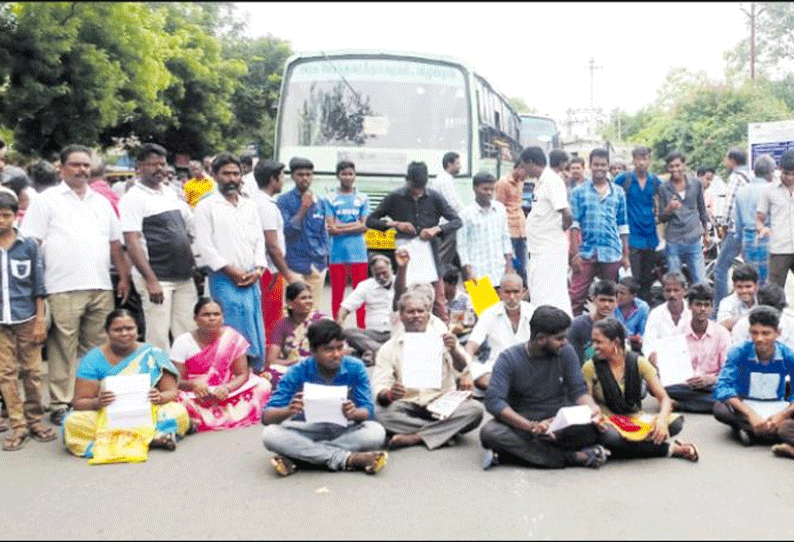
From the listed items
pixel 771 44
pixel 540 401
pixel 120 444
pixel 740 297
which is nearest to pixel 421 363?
pixel 540 401

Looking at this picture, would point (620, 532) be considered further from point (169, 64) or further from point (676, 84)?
point (169, 64)

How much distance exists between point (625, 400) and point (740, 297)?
2114 millimetres

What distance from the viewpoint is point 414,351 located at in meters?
5.77

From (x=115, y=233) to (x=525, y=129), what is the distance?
2167 cm

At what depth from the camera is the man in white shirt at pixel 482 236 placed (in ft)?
26.8

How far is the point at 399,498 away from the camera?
462cm

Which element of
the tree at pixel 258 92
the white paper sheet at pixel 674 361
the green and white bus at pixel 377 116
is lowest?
the white paper sheet at pixel 674 361

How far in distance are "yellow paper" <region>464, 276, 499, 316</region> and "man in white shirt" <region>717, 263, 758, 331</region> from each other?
183 cm

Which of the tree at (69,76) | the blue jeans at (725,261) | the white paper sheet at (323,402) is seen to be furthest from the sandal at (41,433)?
the blue jeans at (725,261)

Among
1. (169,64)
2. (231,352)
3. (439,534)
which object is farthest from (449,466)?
(169,64)

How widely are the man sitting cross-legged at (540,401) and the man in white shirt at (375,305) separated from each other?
8.78ft

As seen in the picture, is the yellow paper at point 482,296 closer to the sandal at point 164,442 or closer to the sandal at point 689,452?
the sandal at point 689,452

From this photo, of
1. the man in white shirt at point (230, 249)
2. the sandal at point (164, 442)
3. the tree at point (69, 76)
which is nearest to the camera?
the sandal at point (164, 442)

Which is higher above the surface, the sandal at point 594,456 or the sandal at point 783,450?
the sandal at point 594,456
